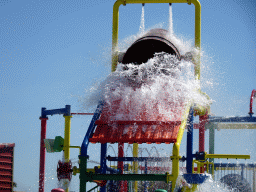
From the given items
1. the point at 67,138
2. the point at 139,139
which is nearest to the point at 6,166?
the point at 67,138

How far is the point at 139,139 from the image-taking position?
6.39 m

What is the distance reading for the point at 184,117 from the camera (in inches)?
266

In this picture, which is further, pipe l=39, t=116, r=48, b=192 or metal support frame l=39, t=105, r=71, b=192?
pipe l=39, t=116, r=48, b=192

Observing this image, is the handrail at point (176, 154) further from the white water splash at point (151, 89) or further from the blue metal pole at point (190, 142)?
the white water splash at point (151, 89)

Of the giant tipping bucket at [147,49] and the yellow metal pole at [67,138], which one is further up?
the giant tipping bucket at [147,49]

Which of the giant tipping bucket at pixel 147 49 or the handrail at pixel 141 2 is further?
the handrail at pixel 141 2

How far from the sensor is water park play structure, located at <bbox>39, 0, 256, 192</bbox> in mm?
6105

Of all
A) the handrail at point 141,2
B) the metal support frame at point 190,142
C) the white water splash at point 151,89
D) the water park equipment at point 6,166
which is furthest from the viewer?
the water park equipment at point 6,166

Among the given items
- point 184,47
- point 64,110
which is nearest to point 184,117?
point 184,47

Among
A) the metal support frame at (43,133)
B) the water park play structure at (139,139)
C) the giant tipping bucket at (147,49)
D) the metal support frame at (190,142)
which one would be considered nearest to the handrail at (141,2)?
the water park play structure at (139,139)

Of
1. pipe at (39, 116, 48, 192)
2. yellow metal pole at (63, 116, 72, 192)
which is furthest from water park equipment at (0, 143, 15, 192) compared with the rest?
yellow metal pole at (63, 116, 72, 192)

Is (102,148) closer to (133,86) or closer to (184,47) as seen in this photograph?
(133,86)

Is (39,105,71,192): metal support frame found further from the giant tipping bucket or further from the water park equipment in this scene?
the giant tipping bucket

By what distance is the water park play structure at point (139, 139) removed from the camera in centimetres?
611
